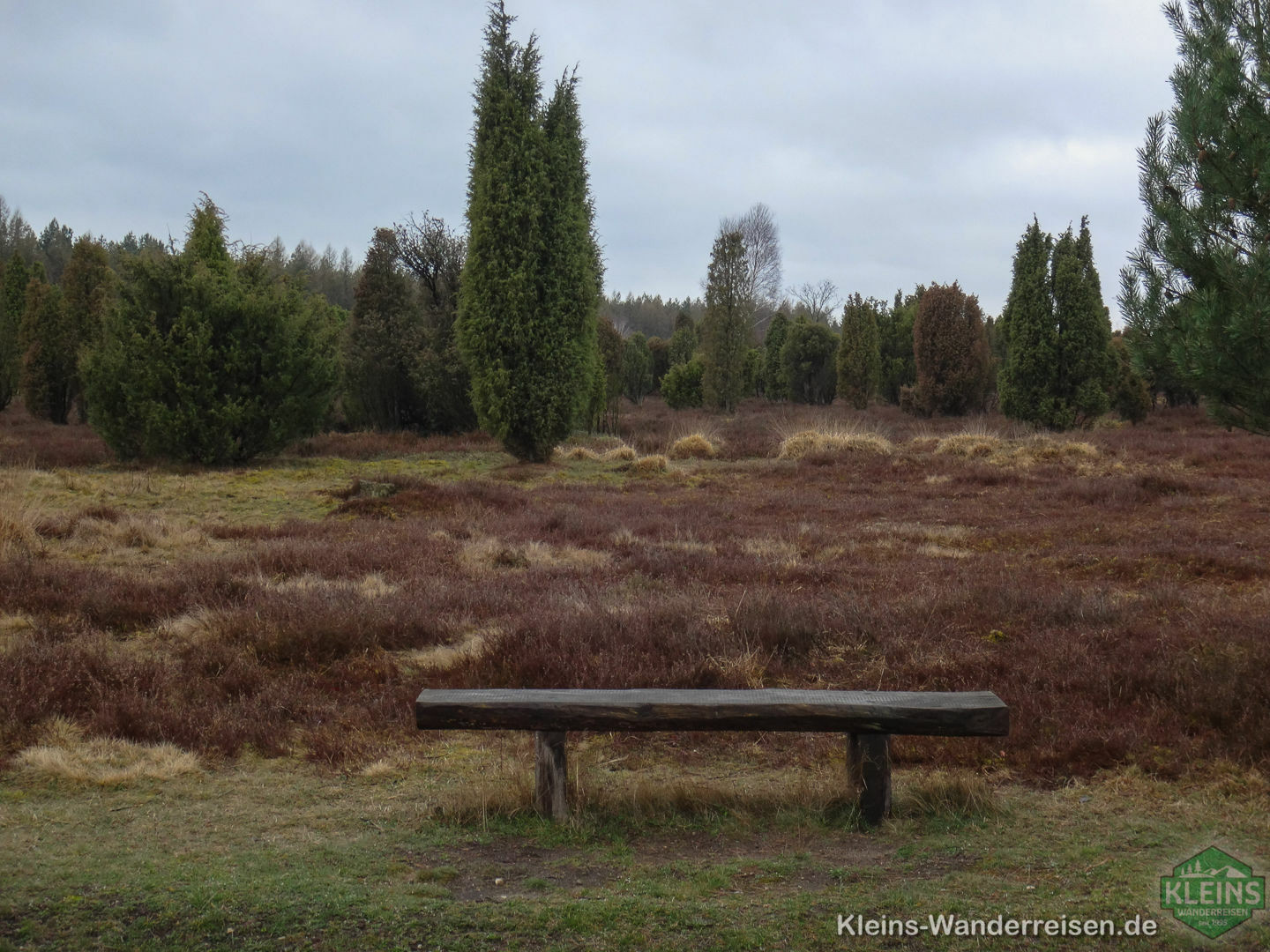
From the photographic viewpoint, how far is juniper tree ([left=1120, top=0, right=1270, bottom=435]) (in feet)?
15.6

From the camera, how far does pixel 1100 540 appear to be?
408 inches

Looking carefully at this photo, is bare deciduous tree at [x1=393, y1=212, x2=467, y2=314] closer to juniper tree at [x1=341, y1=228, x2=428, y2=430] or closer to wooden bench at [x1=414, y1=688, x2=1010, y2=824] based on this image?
juniper tree at [x1=341, y1=228, x2=428, y2=430]

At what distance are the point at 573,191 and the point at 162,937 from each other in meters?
18.3

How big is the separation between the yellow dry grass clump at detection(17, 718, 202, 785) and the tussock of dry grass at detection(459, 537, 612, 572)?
14.1 feet

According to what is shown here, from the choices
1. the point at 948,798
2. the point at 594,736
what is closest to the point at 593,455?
the point at 594,736

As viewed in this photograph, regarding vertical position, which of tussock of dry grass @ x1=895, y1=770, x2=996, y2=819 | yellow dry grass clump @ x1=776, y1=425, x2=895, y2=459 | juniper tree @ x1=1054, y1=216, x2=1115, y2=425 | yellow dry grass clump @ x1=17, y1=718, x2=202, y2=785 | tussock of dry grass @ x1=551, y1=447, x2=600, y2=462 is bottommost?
yellow dry grass clump @ x1=17, y1=718, x2=202, y2=785

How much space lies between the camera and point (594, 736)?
523 centimetres

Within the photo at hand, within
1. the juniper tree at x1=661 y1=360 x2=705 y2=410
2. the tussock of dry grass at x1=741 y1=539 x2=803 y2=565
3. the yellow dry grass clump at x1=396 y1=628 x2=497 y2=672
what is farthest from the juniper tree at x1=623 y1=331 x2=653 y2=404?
the yellow dry grass clump at x1=396 y1=628 x2=497 y2=672

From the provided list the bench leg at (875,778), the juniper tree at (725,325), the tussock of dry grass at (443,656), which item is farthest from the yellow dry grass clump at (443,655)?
the juniper tree at (725,325)

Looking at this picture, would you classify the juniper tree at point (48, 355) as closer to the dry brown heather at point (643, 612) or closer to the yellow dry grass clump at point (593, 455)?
the dry brown heather at point (643, 612)

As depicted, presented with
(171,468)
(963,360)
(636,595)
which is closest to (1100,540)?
(636,595)

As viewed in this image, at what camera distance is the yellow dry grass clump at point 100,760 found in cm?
442

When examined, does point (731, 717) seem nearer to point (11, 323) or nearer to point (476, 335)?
point (476, 335)

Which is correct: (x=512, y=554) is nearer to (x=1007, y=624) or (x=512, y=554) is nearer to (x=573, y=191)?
(x=1007, y=624)
